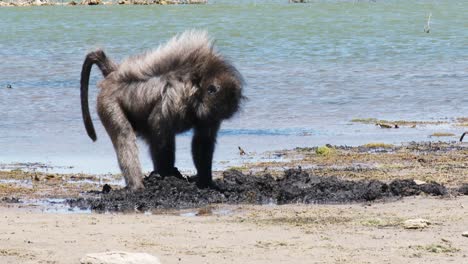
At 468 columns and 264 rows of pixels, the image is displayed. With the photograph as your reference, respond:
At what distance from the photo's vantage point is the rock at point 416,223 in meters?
8.94

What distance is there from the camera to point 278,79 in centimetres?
2570

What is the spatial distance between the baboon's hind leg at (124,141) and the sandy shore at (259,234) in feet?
3.22

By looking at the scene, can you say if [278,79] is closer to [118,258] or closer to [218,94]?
[218,94]

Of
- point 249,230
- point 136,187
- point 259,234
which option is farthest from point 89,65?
point 259,234

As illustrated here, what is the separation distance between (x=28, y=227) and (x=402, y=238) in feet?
10.3

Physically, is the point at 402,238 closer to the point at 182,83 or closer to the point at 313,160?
the point at 182,83

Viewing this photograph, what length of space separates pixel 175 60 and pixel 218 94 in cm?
63

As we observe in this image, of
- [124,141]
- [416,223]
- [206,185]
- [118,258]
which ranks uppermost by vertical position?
[118,258]

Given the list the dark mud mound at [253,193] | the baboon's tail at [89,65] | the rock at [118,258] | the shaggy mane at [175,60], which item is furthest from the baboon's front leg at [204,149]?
the rock at [118,258]

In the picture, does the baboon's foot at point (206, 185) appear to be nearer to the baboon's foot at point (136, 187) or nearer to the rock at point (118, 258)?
the baboon's foot at point (136, 187)

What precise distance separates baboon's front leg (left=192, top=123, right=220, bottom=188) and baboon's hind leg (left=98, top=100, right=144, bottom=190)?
608 mm

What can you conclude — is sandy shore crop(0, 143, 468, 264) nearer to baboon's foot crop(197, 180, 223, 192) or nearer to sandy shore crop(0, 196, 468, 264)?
sandy shore crop(0, 196, 468, 264)

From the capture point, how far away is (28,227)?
9234mm

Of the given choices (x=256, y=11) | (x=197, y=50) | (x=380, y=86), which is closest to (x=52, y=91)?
(x=380, y=86)
